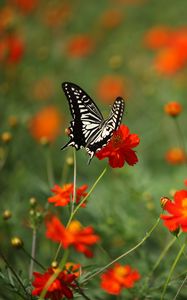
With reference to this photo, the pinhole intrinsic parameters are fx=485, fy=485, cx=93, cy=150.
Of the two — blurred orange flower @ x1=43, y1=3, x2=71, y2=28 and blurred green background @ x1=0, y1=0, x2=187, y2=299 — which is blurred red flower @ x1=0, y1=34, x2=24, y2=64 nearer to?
blurred green background @ x1=0, y1=0, x2=187, y2=299

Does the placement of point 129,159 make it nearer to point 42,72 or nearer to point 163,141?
point 163,141

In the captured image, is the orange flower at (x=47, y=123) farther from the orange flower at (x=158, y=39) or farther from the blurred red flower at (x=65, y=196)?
the blurred red flower at (x=65, y=196)

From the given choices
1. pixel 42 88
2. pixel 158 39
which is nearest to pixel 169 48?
pixel 158 39

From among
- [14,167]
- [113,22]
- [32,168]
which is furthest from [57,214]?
[113,22]

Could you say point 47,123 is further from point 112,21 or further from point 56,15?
point 112,21

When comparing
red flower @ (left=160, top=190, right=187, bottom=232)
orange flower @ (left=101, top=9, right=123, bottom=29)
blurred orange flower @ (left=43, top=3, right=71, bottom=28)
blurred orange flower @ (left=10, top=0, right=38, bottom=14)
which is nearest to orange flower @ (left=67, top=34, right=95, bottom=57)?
blurred orange flower @ (left=43, top=3, right=71, bottom=28)
